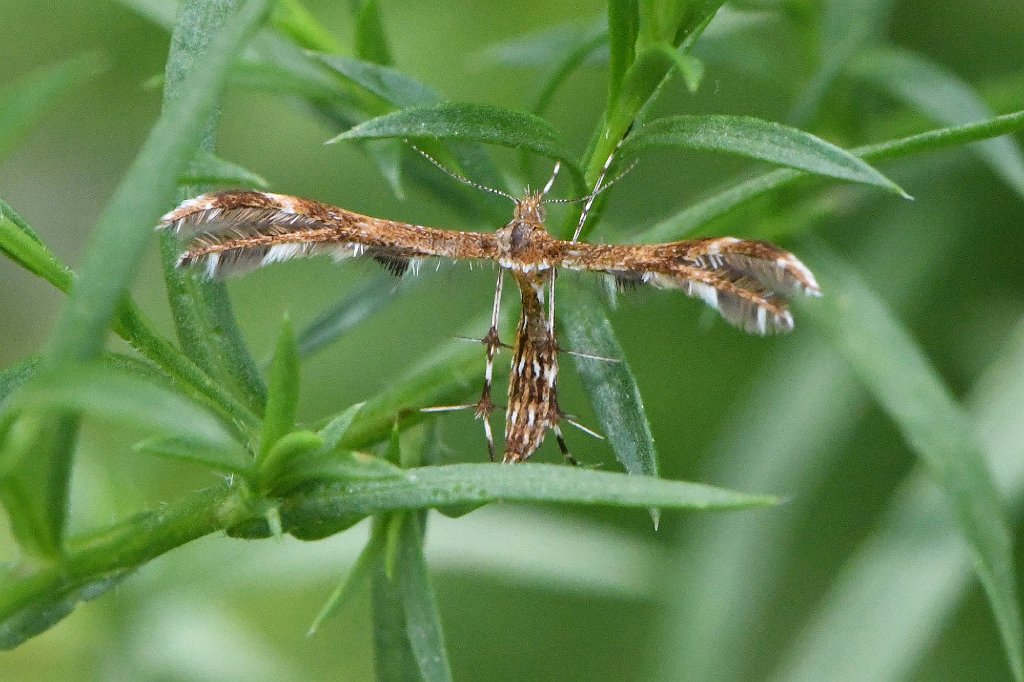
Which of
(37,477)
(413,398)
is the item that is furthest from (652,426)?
(37,477)

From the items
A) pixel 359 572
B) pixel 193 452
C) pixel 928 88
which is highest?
pixel 928 88

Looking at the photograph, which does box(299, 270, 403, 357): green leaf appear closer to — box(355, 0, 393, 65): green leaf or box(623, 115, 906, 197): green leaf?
box(355, 0, 393, 65): green leaf

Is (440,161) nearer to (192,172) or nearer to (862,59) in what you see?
(192,172)

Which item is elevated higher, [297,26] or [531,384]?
[297,26]

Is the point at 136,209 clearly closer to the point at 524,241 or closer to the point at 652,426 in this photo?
the point at 524,241

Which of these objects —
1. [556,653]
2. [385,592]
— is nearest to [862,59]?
[385,592]

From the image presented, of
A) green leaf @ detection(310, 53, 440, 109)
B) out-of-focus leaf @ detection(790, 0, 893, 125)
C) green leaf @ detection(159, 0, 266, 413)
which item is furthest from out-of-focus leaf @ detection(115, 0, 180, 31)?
out-of-focus leaf @ detection(790, 0, 893, 125)

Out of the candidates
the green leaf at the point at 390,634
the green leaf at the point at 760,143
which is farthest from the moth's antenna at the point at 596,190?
the green leaf at the point at 390,634
